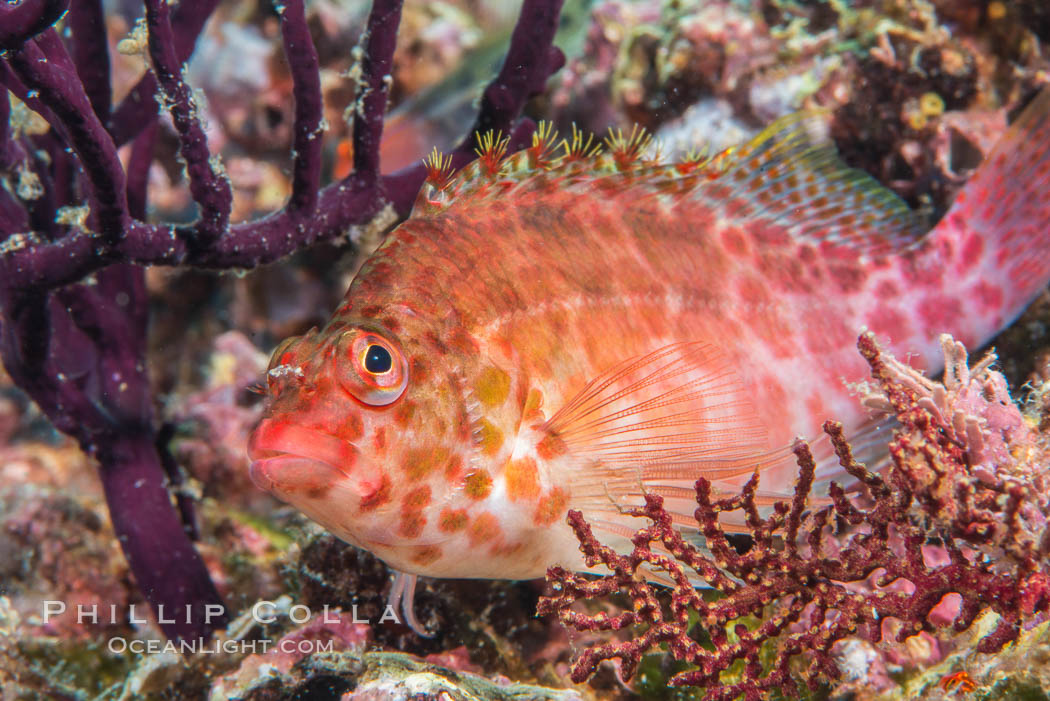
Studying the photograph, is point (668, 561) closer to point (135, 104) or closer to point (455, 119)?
point (135, 104)

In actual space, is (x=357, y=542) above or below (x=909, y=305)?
below

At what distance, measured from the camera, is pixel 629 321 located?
2.69 m

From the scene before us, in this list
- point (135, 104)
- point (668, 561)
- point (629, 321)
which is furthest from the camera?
point (135, 104)

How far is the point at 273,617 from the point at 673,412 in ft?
6.33

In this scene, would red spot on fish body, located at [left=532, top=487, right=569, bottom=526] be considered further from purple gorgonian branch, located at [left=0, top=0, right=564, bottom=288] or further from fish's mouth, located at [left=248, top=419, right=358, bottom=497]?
purple gorgonian branch, located at [left=0, top=0, right=564, bottom=288]

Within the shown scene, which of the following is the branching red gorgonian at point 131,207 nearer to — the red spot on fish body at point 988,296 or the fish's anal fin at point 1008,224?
the fish's anal fin at point 1008,224

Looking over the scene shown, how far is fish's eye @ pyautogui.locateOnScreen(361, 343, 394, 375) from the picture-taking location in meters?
2.04

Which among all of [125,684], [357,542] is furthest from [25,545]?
[357,542]

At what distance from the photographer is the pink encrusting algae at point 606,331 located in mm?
2076

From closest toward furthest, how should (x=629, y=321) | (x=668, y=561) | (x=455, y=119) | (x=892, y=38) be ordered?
(x=668, y=561) → (x=629, y=321) → (x=892, y=38) → (x=455, y=119)

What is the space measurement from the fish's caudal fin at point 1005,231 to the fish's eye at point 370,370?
2.58 metres

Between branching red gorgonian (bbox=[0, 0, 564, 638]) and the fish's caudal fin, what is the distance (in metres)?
2.00

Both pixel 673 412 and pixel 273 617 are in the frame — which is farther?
pixel 273 617

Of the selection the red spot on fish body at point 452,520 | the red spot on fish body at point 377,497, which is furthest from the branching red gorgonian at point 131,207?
the red spot on fish body at point 452,520
